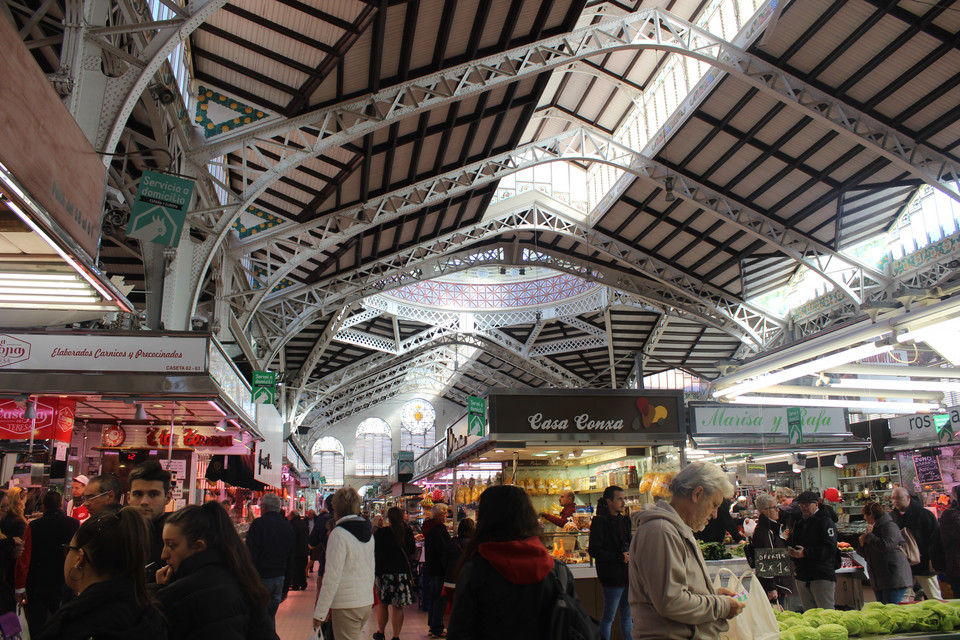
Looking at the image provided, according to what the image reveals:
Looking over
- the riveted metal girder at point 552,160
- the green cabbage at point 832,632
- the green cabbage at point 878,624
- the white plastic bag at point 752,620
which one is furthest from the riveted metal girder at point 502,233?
the white plastic bag at point 752,620

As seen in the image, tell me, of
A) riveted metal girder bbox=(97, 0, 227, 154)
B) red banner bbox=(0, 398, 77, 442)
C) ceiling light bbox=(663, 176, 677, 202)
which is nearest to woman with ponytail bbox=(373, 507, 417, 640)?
red banner bbox=(0, 398, 77, 442)

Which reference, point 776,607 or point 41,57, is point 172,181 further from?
point 776,607

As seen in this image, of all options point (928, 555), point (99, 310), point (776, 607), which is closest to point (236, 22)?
point (99, 310)

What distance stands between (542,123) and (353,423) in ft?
103

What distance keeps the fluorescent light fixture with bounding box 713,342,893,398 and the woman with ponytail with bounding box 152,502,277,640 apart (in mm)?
7660

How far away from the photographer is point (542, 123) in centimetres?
1822

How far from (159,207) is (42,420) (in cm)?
274

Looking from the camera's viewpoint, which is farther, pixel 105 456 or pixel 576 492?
pixel 576 492

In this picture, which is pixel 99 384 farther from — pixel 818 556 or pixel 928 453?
pixel 928 453

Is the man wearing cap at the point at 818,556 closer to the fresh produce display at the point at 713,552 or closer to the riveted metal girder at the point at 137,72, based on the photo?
the fresh produce display at the point at 713,552

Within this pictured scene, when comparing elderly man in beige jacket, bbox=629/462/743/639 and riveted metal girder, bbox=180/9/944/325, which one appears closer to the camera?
elderly man in beige jacket, bbox=629/462/743/639

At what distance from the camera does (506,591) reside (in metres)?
2.39

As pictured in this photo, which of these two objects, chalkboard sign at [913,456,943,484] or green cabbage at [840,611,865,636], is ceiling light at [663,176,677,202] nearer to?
chalkboard sign at [913,456,943,484]

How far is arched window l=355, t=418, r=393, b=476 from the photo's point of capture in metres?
45.4
